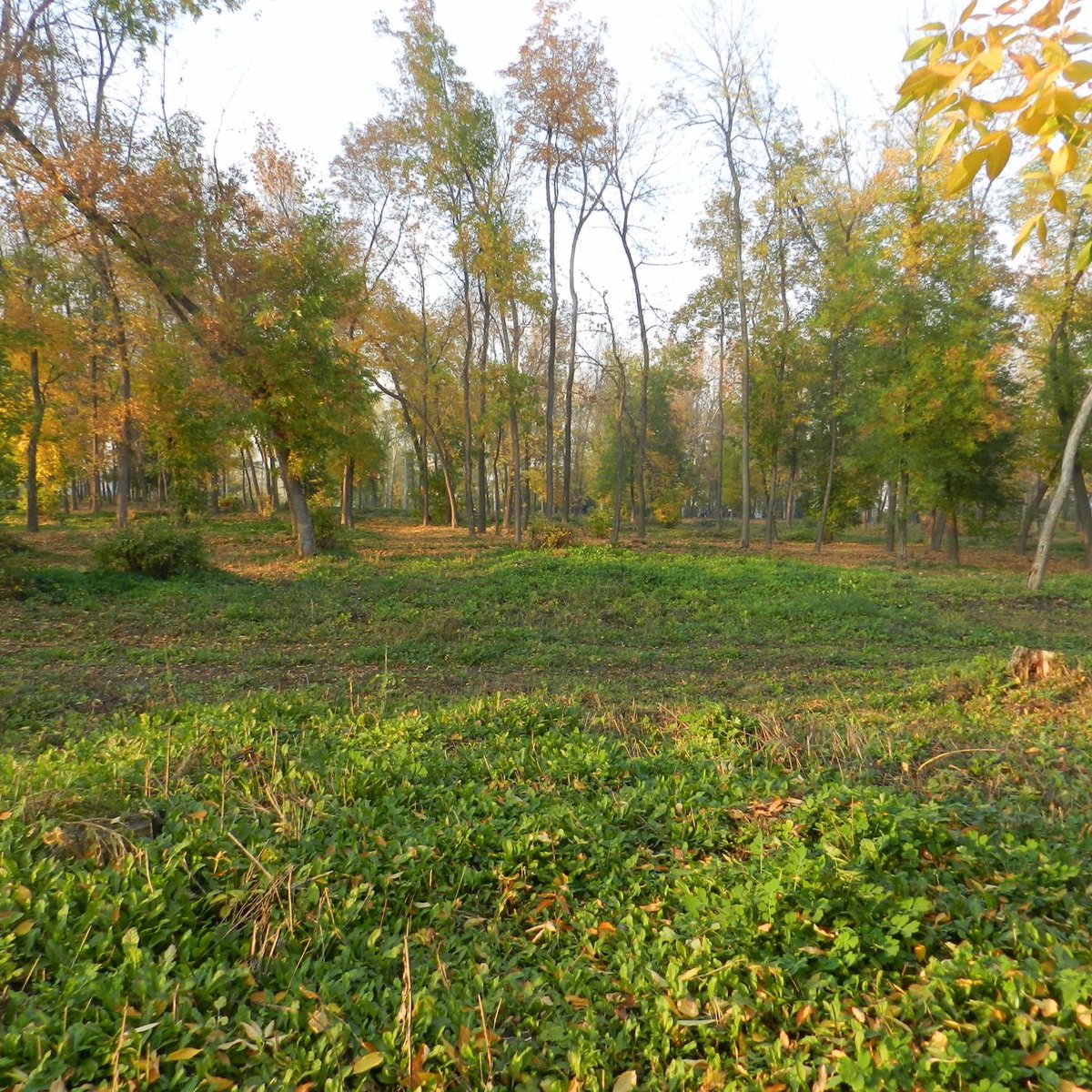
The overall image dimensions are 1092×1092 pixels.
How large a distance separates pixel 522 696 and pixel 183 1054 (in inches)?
151

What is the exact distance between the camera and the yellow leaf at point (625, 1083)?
1.97m

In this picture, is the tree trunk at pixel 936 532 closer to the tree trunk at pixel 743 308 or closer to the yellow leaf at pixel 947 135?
the tree trunk at pixel 743 308

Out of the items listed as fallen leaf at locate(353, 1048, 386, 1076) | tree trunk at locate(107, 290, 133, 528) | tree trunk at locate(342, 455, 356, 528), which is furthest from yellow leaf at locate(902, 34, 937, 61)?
tree trunk at locate(342, 455, 356, 528)

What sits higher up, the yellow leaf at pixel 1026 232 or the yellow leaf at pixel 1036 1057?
the yellow leaf at pixel 1026 232

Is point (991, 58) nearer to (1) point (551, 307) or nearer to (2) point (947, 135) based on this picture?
(2) point (947, 135)

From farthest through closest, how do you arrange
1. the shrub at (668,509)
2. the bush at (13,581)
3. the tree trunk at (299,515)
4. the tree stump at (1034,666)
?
the shrub at (668,509) → the tree trunk at (299,515) → the bush at (13,581) → the tree stump at (1034,666)

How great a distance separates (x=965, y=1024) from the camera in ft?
6.42

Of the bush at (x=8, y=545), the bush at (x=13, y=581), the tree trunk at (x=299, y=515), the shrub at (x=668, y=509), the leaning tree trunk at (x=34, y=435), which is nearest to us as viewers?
the bush at (x=13, y=581)

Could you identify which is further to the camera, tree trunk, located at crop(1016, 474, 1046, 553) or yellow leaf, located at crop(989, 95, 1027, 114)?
tree trunk, located at crop(1016, 474, 1046, 553)

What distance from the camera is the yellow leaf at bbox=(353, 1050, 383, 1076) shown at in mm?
1945

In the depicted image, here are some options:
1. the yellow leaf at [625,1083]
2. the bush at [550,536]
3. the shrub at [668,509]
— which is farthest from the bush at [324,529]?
the shrub at [668,509]

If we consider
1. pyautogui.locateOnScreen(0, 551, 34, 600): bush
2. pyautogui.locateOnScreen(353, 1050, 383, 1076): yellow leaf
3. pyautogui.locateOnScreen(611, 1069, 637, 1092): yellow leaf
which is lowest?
pyautogui.locateOnScreen(611, 1069, 637, 1092): yellow leaf

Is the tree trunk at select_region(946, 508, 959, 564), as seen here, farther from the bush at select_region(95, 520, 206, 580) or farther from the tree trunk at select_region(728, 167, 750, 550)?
the bush at select_region(95, 520, 206, 580)

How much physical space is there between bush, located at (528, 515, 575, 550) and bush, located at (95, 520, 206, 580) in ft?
27.2
